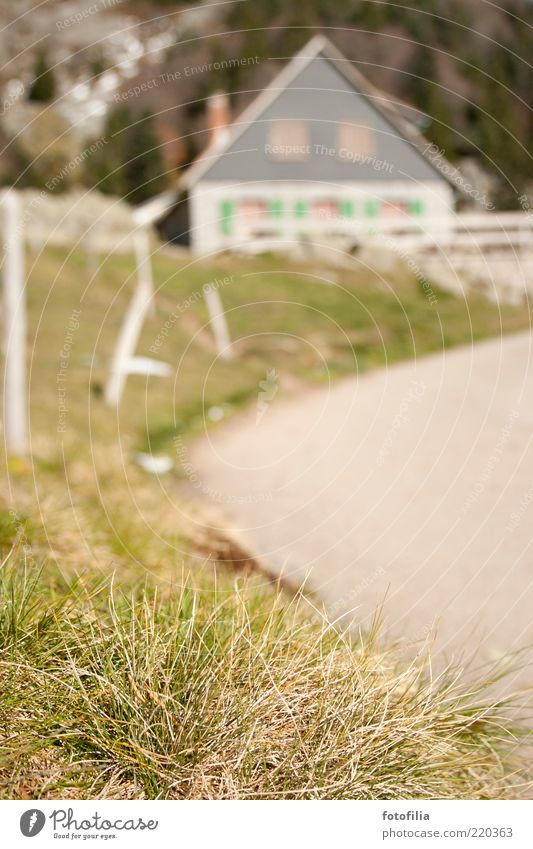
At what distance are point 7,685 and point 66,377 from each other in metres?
Result: 6.26

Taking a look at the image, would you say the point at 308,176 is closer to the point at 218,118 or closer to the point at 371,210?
the point at 371,210

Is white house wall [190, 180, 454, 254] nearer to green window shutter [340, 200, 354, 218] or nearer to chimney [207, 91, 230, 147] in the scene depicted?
green window shutter [340, 200, 354, 218]

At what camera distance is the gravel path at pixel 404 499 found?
418 centimetres

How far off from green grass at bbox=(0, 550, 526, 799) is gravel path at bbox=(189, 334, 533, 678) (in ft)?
1.24

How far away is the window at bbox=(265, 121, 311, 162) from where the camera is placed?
14180mm

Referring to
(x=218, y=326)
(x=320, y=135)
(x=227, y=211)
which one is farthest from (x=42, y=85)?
(x=218, y=326)

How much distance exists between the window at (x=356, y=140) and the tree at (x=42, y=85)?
8.50 metres

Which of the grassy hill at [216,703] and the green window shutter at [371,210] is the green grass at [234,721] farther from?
the green window shutter at [371,210]

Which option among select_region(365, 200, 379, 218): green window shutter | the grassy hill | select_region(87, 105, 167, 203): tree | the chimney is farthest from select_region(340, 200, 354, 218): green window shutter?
the grassy hill

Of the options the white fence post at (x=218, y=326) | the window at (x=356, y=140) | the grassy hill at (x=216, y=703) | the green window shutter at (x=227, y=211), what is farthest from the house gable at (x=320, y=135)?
the grassy hill at (x=216, y=703)

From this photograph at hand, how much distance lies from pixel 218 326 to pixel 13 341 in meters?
5.23

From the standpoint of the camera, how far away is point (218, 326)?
1199 cm

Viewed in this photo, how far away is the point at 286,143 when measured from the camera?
1473 cm
